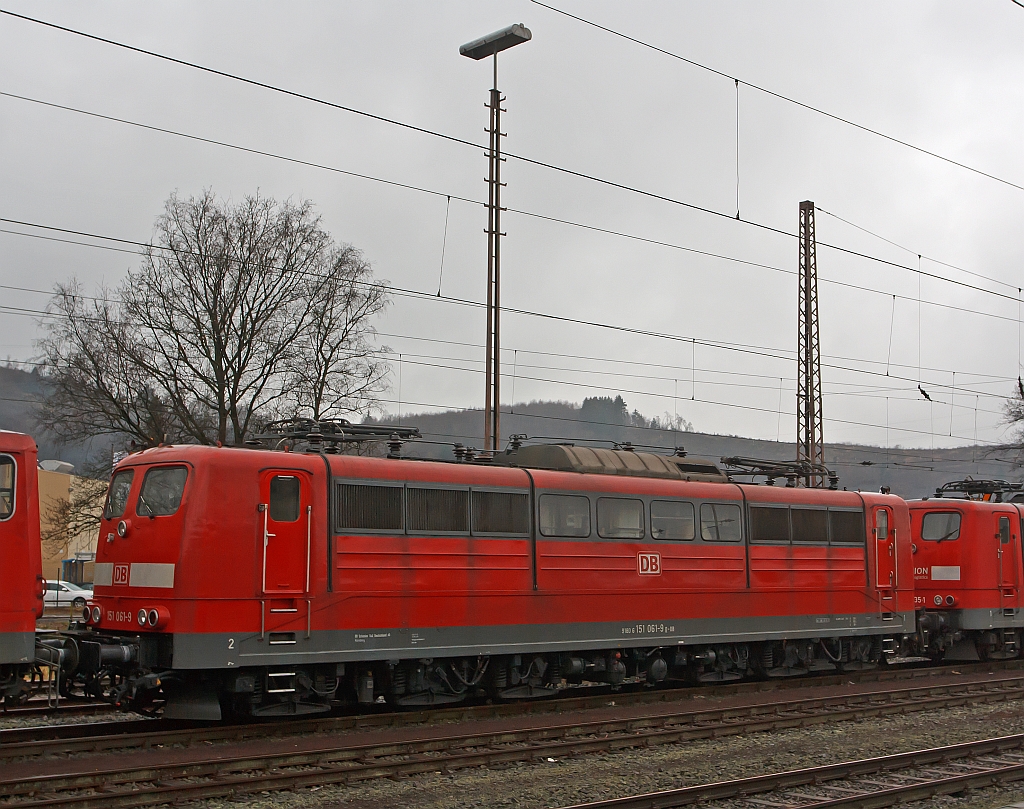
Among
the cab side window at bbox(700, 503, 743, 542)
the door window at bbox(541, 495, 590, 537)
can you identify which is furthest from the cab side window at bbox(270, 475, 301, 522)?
the cab side window at bbox(700, 503, 743, 542)

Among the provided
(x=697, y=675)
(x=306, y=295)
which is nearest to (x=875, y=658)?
(x=697, y=675)

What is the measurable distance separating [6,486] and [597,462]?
8.95 metres

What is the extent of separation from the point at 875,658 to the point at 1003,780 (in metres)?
10.0

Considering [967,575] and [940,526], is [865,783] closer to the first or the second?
[967,575]

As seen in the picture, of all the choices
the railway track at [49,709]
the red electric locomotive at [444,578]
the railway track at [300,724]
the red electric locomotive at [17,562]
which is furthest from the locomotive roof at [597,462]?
the red electric locomotive at [17,562]

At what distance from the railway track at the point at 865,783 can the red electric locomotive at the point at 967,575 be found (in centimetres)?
1020

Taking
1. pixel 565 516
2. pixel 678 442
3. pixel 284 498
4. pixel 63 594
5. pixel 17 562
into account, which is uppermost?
pixel 678 442

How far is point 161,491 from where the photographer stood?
13523 millimetres

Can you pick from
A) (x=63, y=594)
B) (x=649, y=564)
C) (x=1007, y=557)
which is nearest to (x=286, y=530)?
(x=649, y=564)

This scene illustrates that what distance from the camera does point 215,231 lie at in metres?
34.2

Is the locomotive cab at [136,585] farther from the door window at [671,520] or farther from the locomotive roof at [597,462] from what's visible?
the door window at [671,520]

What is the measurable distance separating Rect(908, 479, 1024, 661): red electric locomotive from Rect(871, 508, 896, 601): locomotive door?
2210 millimetres

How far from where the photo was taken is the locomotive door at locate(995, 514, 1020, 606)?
77.8ft

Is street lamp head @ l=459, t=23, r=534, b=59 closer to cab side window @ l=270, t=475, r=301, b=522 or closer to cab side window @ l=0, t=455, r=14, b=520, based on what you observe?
cab side window @ l=270, t=475, r=301, b=522
